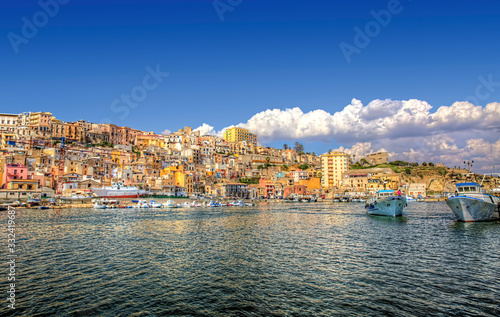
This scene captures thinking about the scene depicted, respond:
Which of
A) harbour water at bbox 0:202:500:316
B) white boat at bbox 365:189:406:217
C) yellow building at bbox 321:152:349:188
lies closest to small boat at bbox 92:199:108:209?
harbour water at bbox 0:202:500:316

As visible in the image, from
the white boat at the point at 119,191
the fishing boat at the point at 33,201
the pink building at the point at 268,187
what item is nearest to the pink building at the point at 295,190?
the pink building at the point at 268,187

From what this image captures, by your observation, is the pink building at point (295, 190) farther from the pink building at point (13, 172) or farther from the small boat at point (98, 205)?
the pink building at point (13, 172)

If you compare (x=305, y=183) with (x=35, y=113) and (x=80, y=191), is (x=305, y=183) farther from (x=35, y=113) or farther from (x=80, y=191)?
(x=35, y=113)

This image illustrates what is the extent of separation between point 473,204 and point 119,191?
9098 centimetres

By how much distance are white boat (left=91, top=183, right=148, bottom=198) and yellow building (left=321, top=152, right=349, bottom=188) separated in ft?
308

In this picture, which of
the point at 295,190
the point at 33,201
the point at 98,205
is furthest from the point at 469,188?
the point at 295,190

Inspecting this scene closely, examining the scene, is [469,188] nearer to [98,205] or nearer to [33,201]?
[98,205]

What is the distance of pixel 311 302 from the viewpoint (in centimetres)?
1288

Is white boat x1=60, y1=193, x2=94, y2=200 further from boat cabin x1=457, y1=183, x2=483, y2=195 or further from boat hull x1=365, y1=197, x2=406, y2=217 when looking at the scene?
boat cabin x1=457, y1=183, x2=483, y2=195

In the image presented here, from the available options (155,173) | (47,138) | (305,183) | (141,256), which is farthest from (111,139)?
(141,256)

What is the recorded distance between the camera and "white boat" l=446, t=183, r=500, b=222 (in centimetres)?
3894

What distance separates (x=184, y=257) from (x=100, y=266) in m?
5.37

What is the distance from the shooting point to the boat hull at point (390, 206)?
169 ft

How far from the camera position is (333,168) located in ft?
Result: 515
